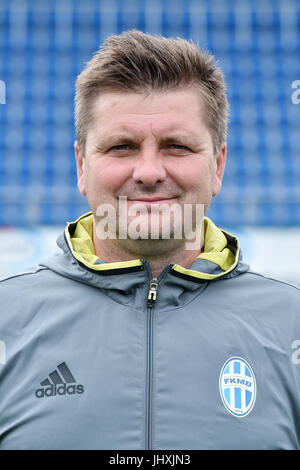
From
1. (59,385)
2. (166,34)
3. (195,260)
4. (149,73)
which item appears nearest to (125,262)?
(195,260)

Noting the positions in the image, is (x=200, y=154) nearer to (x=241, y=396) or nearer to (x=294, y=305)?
(x=294, y=305)

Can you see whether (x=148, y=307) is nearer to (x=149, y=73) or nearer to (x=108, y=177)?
(x=108, y=177)

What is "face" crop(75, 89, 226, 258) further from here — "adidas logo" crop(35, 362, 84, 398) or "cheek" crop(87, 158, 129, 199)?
"adidas logo" crop(35, 362, 84, 398)

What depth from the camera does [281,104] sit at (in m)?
6.13

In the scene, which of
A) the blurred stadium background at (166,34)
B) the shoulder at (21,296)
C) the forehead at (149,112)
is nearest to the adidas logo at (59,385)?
the shoulder at (21,296)

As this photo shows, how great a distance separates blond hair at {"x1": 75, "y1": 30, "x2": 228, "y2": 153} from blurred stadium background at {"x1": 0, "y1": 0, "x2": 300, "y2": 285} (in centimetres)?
270

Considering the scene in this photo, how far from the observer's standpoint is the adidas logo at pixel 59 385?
3.56 ft

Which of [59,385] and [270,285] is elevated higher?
[270,285]

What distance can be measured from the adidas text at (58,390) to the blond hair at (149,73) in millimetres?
524

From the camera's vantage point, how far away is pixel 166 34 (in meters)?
6.53

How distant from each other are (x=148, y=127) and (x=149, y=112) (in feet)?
0.13

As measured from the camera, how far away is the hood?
46.8 inches

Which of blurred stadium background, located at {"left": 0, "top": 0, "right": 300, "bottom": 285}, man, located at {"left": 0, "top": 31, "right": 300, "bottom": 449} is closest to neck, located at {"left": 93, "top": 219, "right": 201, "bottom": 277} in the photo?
man, located at {"left": 0, "top": 31, "right": 300, "bottom": 449}
